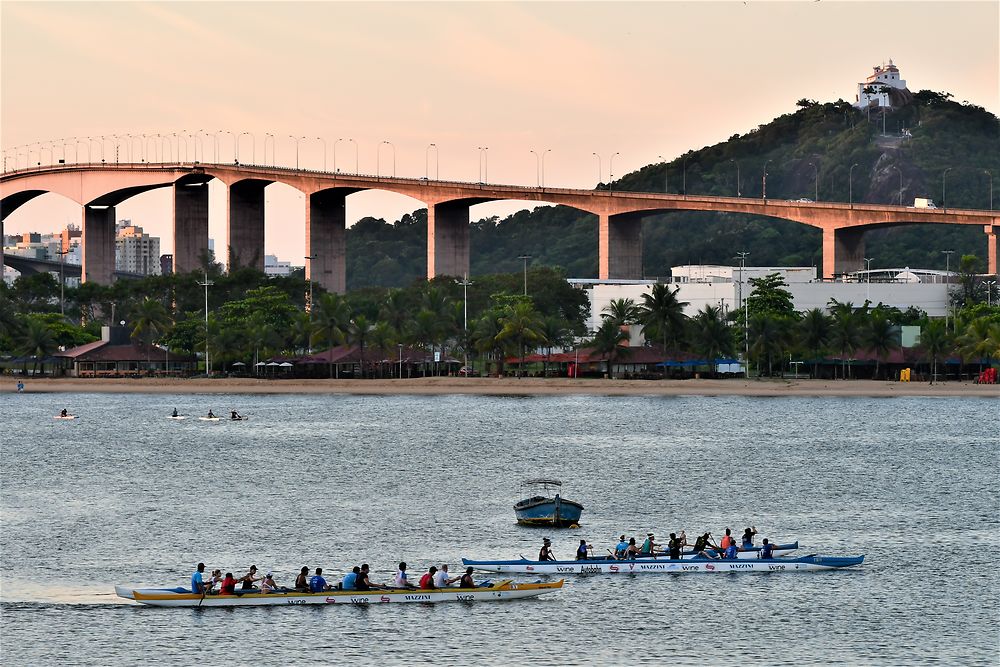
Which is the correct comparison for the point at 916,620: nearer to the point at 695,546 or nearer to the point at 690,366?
the point at 695,546

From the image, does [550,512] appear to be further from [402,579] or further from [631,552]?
[402,579]

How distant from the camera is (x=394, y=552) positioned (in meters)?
56.6

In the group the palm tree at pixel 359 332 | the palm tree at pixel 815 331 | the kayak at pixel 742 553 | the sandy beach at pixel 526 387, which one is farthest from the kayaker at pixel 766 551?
the palm tree at pixel 359 332

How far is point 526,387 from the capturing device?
144 meters

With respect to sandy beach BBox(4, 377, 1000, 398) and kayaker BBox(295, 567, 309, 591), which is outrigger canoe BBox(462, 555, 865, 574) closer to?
kayaker BBox(295, 567, 309, 591)

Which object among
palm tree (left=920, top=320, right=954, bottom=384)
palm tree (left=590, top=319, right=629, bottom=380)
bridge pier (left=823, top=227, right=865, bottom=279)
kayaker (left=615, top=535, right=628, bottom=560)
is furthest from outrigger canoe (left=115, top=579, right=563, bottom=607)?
bridge pier (left=823, top=227, right=865, bottom=279)

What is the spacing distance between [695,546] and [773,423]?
226ft

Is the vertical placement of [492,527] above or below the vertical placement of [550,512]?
below

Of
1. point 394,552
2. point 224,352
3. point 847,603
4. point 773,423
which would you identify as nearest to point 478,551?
point 394,552

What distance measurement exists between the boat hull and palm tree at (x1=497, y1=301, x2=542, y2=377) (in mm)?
83134

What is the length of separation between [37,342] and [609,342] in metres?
65.5

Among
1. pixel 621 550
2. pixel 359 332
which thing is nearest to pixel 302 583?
pixel 621 550

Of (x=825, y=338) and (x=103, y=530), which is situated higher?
(x=825, y=338)

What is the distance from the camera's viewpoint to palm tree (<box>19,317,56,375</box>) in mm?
161125
